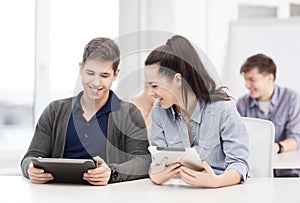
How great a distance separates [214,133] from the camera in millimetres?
1946

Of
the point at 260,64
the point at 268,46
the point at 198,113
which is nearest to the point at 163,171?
the point at 198,113

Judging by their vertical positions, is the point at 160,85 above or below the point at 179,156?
above

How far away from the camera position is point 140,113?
6.76ft

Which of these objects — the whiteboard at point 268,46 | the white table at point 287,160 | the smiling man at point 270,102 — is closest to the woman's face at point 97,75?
the white table at point 287,160

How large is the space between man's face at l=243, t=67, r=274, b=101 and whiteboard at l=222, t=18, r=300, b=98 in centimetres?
31

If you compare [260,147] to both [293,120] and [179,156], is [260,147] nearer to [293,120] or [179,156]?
[179,156]

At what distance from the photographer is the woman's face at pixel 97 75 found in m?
1.98

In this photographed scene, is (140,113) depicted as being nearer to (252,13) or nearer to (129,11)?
(129,11)

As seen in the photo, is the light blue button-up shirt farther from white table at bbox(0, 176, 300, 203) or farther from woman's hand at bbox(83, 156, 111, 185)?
woman's hand at bbox(83, 156, 111, 185)

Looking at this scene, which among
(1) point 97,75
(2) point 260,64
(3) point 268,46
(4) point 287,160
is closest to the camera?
(1) point 97,75

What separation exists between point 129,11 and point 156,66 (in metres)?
2.53

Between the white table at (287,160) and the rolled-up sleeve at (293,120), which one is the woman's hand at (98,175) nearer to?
the white table at (287,160)

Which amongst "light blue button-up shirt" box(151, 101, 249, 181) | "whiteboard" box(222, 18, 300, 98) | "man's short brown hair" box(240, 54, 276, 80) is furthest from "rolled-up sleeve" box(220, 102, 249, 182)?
"whiteboard" box(222, 18, 300, 98)

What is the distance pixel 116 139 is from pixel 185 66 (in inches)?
15.3
